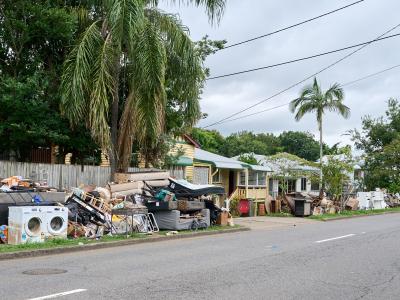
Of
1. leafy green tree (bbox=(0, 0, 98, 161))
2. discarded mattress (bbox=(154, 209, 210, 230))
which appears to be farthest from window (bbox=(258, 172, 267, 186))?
leafy green tree (bbox=(0, 0, 98, 161))

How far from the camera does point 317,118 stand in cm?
3369

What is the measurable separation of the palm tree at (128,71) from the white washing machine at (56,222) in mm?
3987

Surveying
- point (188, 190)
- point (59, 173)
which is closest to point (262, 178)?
point (188, 190)

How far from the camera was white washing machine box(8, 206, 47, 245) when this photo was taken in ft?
41.5

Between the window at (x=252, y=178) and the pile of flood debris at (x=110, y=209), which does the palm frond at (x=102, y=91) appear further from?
the window at (x=252, y=178)

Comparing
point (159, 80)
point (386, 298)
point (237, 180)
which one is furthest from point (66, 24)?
point (237, 180)

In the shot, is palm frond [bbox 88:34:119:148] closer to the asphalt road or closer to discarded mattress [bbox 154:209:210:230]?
discarded mattress [bbox 154:209:210:230]

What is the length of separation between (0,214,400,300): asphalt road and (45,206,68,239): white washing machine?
1.53 meters

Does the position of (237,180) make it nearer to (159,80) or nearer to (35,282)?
(159,80)

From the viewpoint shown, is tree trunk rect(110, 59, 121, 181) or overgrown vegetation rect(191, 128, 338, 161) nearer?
tree trunk rect(110, 59, 121, 181)

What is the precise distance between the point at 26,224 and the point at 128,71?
26.5 ft

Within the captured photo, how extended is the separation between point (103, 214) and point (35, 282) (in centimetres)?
716

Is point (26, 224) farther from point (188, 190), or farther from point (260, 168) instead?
point (260, 168)

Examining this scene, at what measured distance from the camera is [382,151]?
149 ft
